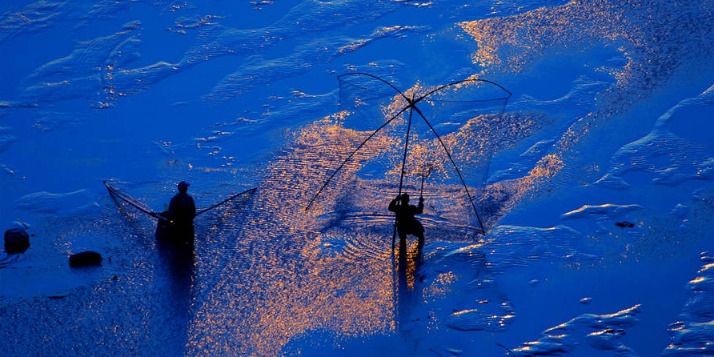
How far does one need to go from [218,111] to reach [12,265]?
3333mm

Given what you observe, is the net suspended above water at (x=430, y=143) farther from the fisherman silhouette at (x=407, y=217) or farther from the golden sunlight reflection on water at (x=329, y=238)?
the fisherman silhouette at (x=407, y=217)

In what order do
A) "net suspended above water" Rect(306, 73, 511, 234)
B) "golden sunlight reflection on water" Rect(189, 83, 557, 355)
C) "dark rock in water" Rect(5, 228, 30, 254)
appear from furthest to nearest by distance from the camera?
"net suspended above water" Rect(306, 73, 511, 234) < "dark rock in water" Rect(5, 228, 30, 254) < "golden sunlight reflection on water" Rect(189, 83, 557, 355)

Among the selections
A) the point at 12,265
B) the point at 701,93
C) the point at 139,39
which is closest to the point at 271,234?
the point at 12,265

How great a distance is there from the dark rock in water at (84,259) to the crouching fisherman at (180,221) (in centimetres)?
60

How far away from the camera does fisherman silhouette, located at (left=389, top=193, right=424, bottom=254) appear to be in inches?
288

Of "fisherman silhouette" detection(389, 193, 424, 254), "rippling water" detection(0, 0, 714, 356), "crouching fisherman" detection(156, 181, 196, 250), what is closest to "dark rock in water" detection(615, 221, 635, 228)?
"rippling water" detection(0, 0, 714, 356)

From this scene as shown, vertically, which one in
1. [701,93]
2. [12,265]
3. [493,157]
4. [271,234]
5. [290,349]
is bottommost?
[290,349]

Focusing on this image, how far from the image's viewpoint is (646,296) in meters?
7.00

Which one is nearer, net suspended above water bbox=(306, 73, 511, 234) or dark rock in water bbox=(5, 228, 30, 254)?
dark rock in water bbox=(5, 228, 30, 254)

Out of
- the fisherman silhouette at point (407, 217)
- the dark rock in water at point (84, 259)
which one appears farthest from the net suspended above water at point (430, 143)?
the dark rock in water at point (84, 259)

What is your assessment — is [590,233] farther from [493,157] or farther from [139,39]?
[139,39]

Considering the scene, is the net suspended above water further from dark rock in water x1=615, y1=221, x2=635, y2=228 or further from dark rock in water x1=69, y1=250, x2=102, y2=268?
dark rock in water x1=69, y1=250, x2=102, y2=268

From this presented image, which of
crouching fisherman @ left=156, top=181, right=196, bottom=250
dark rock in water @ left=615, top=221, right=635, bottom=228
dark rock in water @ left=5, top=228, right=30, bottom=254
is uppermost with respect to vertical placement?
dark rock in water @ left=615, top=221, right=635, bottom=228

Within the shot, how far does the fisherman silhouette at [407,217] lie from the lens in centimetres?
732
